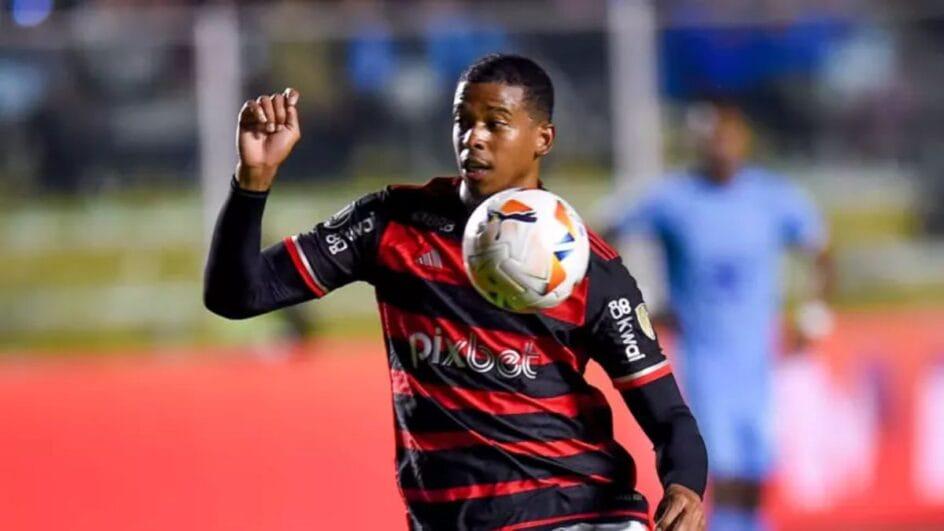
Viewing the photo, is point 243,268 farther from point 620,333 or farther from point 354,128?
point 354,128

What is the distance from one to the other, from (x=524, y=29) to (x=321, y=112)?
1.37 meters

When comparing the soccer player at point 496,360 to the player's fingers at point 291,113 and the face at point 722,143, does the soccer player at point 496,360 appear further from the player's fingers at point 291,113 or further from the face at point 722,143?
the face at point 722,143

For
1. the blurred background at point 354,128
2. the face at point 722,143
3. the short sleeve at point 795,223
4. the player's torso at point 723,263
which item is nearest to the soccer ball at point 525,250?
the player's torso at point 723,263

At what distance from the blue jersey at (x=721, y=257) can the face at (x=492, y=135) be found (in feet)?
14.2

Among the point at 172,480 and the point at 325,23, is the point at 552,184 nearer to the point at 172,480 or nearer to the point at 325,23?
the point at 325,23

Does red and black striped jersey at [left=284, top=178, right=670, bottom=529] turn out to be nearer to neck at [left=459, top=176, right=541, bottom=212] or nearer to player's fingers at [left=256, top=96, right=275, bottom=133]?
neck at [left=459, top=176, right=541, bottom=212]

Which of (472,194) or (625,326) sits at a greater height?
(472,194)

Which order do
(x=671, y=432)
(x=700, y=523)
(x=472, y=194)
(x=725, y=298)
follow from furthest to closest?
1. (x=725, y=298)
2. (x=472, y=194)
3. (x=671, y=432)
4. (x=700, y=523)

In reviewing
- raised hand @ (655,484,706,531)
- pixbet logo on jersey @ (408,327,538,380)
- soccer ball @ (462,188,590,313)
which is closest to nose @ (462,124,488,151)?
soccer ball @ (462,188,590,313)

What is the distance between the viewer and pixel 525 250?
4164 millimetres

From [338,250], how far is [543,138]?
0.59 meters

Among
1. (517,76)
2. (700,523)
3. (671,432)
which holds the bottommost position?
(700,523)

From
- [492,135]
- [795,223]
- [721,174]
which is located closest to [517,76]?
[492,135]

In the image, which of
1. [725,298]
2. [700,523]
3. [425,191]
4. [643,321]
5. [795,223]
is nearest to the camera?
[700,523]
